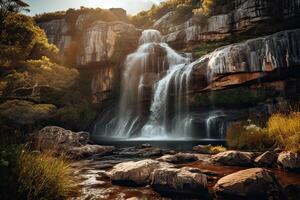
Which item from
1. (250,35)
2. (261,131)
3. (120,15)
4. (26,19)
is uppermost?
(120,15)

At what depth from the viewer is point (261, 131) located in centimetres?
1139

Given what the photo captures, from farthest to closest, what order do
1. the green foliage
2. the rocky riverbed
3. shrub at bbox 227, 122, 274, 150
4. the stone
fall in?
the green foliage < the stone < shrub at bbox 227, 122, 274, 150 < the rocky riverbed

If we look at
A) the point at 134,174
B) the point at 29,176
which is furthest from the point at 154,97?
the point at 29,176

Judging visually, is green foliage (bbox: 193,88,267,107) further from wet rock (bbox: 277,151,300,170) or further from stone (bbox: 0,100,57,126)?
wet rock (bbox: 277,151,300,170)

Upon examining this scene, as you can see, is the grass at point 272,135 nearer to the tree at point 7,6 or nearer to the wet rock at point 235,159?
the wet rock at point 235,159

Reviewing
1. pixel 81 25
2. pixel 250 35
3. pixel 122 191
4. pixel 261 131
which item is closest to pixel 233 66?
pixel 250 35

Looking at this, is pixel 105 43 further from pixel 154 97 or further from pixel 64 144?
pixel 64 144

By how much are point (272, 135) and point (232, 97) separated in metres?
15.7

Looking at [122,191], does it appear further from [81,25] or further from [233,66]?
[81,25]

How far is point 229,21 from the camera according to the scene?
34969 millimetres

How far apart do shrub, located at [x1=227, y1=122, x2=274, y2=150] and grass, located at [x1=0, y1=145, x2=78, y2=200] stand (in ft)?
26.9

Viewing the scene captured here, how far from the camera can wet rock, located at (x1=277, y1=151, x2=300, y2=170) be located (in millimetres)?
7871

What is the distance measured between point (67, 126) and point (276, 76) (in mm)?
21092

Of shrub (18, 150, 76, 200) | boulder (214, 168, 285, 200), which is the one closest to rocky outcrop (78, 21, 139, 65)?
shrub (18, 150, 76, 200)
